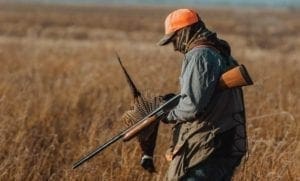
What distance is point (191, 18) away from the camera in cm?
412

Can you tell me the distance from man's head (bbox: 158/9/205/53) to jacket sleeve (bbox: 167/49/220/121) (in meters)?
0.18

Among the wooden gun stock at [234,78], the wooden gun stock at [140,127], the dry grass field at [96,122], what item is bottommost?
the dry grass field at [96,122]

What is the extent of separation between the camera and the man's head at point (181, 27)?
4113mm

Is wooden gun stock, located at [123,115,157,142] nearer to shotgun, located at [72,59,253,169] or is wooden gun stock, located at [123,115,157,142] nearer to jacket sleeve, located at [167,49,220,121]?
shotgun, located at [72,59,253,169]

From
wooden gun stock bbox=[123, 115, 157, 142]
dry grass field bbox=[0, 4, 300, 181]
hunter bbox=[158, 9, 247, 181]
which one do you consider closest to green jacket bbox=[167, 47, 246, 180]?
hunter bbox=[158, 9, 247, 181]

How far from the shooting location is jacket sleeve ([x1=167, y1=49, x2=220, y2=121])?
393 centimetres

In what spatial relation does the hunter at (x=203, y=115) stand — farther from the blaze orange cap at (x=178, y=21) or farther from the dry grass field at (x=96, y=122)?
the dry grass field at (x=96, y=122)

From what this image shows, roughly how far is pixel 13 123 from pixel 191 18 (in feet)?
10.9

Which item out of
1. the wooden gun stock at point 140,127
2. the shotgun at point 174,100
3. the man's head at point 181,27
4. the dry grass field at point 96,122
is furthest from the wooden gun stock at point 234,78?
the dry grass field at point 96,122

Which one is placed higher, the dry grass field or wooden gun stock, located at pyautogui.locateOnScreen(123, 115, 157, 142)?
wooden gun stock, located at pyautogui.locateOnScreen(123, 115, 157, 142)

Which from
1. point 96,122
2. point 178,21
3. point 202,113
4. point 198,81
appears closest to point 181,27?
point 178,21

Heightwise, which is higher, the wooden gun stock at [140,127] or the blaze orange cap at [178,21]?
the blaze orange cap at [178,21]

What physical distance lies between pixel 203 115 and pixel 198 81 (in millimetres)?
256

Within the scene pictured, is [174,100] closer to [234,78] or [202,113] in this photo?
[202,113]
